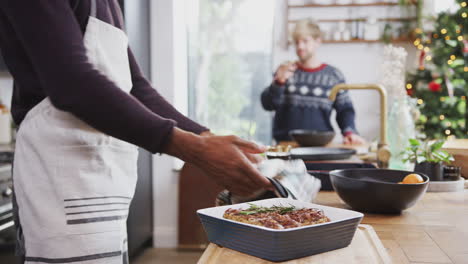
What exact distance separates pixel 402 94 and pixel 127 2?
2.22m

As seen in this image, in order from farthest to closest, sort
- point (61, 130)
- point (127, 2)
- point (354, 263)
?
1. point (127, 2)
2. point (61, 130)
3. point (354, 263)

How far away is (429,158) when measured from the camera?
5.16 feet

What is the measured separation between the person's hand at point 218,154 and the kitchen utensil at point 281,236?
130 mm

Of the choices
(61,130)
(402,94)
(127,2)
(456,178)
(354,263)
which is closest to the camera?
(354,263)

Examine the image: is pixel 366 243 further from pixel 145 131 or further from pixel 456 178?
pixel 456 178

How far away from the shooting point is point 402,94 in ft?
6.46

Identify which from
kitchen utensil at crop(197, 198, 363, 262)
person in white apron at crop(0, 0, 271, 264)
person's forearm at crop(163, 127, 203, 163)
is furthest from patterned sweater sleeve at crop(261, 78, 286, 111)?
kitchen utensil at crop(197, 198, 363, 262)

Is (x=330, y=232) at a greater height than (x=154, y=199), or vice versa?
(x=330, y=232)

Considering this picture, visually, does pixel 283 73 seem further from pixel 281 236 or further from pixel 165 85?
pixel 281 236

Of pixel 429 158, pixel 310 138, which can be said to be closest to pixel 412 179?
pixel 429 158

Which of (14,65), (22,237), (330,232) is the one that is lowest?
(22,237)

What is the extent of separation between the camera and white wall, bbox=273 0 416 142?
5.14 m

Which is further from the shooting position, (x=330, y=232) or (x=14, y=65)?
(x=14, y=65)

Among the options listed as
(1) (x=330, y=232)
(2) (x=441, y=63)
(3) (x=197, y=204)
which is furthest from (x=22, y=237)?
(2) (x=441, y=63)
